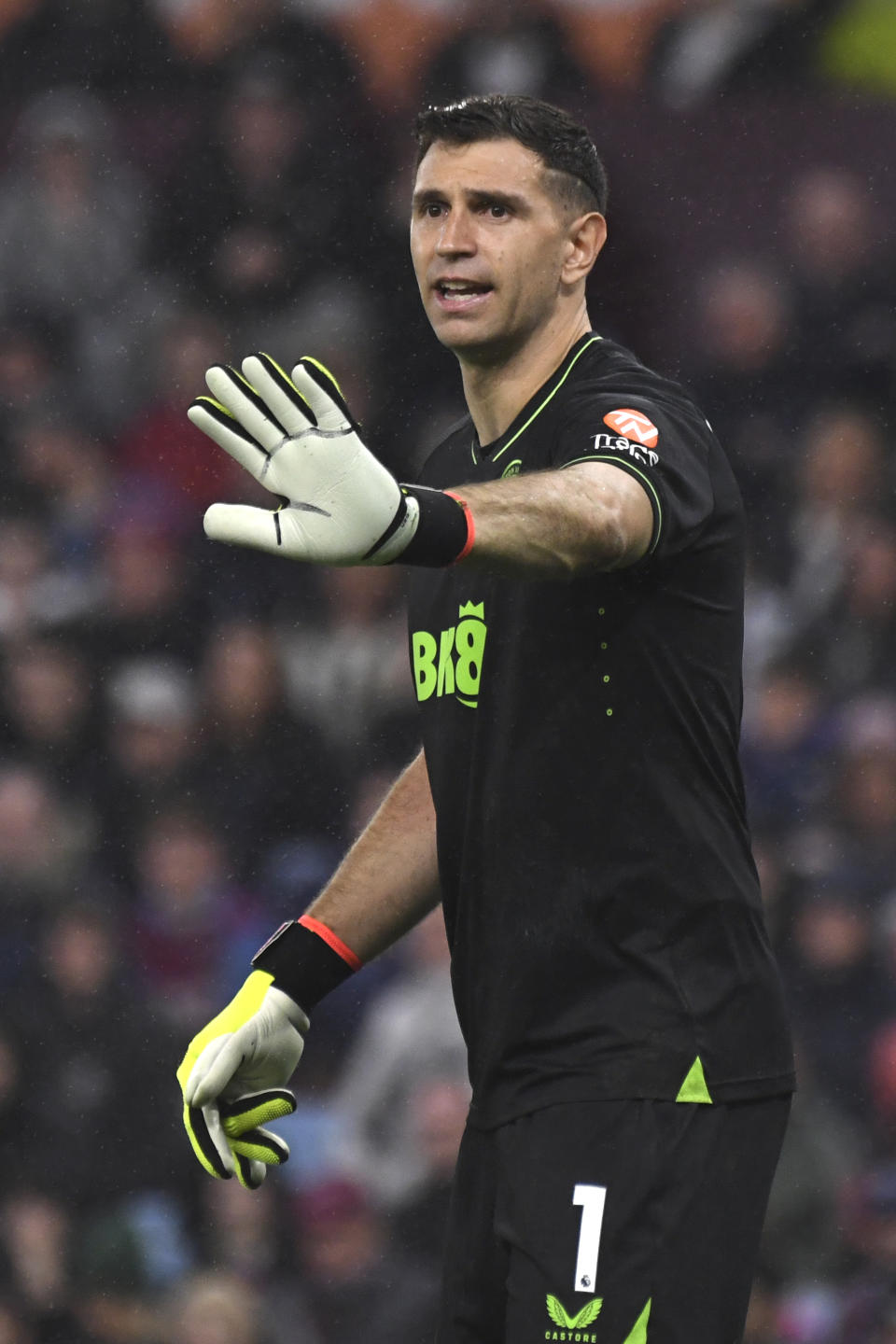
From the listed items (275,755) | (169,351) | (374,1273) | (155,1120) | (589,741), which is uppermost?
(169,351)

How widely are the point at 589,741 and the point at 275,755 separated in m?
2.62

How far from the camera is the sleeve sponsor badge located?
210 cm

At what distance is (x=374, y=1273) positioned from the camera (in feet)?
14.6

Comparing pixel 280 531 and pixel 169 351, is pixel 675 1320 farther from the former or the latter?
pixel 169 351

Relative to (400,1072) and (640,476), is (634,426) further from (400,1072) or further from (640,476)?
(400,1072)

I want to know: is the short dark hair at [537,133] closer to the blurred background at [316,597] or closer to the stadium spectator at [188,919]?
the blurred background at [316,597]

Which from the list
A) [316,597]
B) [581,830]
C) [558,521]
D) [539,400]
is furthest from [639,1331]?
[316,597]

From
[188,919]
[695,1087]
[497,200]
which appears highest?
[497,200]

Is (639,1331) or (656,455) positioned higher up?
(656,455)

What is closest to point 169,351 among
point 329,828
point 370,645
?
point 370,645

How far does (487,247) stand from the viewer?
2.45m

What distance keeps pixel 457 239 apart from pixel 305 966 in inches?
41.3

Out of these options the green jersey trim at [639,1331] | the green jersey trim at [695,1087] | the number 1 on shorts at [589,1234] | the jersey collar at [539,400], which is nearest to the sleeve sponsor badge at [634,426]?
the jersey collar at [539,400]

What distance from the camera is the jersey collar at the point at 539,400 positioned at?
2.42 metres
